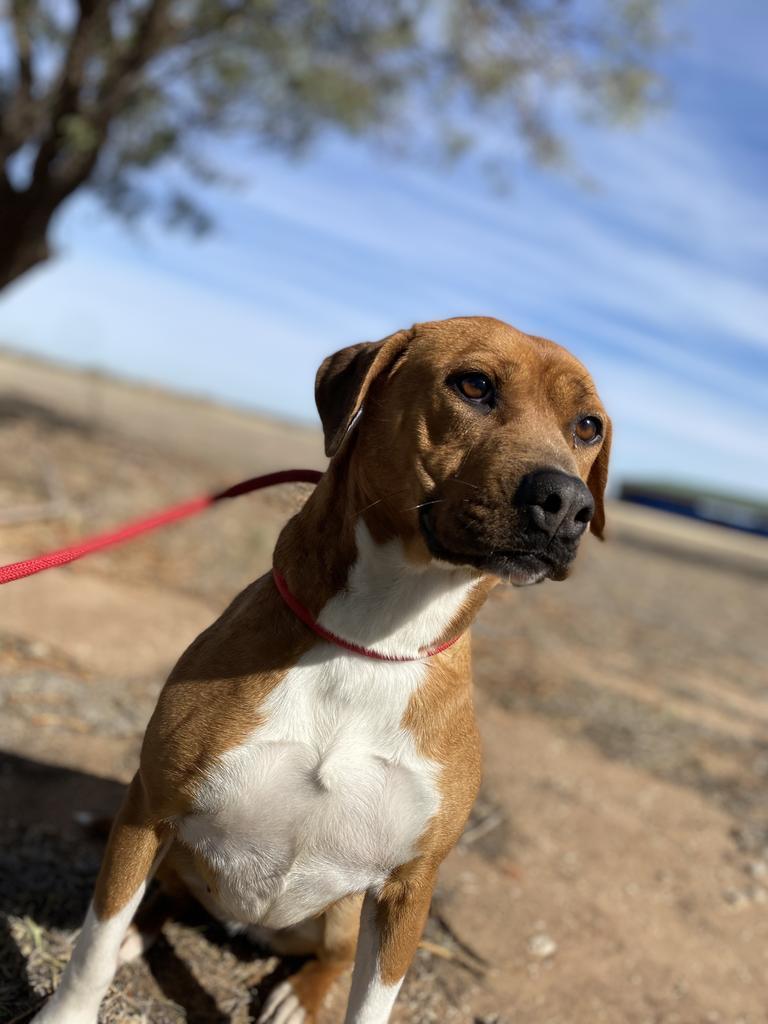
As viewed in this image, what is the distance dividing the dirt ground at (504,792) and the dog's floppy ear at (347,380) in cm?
59

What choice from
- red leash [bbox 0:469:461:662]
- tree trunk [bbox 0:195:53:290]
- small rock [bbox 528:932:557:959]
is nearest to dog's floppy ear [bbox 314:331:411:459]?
red leash [bbox 0:469:461:662]

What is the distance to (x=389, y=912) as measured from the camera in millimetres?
2447

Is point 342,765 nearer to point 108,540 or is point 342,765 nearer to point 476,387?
point 476,387

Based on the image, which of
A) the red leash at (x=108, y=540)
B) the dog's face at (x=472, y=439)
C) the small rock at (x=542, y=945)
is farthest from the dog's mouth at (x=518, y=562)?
the small rock at (x=542, y=945)

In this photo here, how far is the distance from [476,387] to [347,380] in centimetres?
34

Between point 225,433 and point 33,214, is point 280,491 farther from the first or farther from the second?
point 225,433

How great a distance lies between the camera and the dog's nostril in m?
2.13

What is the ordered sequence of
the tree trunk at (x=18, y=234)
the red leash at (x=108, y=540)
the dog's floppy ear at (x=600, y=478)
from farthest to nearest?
the tree trunk at (x=18, y=234), the dog's floppy ear at (x=600, y=478), the red leash at (x=108, y=540)

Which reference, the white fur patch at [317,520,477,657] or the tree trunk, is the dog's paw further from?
the tree trunk

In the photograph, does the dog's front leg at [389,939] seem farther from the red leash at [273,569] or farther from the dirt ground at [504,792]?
the dirt ground at [504,792]

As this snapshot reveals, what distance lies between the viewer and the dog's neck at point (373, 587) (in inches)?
94.3

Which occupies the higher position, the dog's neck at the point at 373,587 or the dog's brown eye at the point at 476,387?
the dog's brown eye at the point at 476,387

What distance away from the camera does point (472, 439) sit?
2.37 m

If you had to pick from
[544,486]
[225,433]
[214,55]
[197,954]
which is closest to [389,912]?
[197,954]
